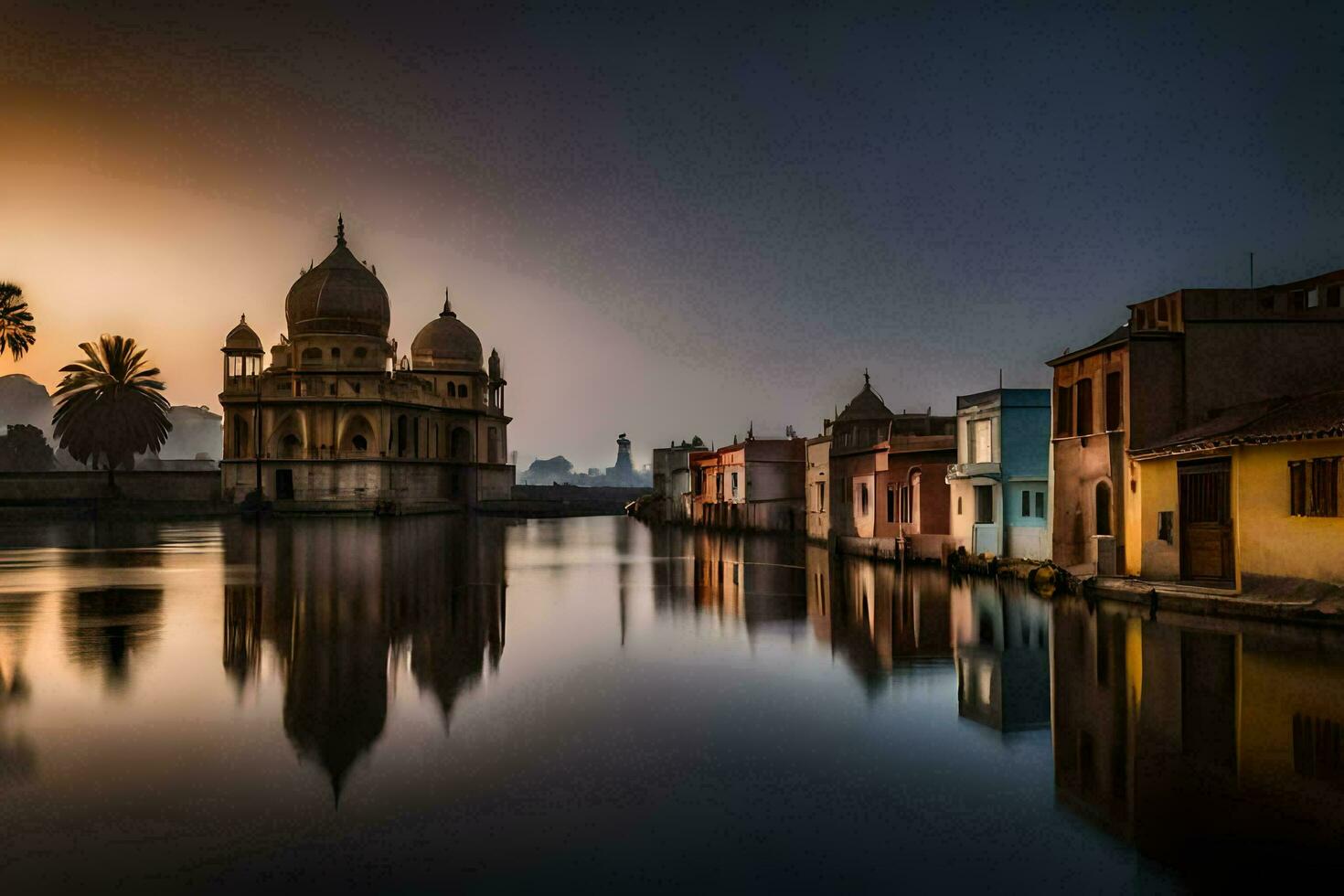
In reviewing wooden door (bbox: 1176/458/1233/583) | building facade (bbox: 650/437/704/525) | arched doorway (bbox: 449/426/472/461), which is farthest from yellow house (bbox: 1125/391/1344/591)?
arched doorway (bbox: 449/426/472/461)

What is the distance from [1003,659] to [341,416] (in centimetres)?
6740

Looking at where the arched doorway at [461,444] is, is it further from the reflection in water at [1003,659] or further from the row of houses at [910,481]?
the reflection in water at [1003,659]

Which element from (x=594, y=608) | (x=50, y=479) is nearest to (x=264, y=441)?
(x=50, y=479)

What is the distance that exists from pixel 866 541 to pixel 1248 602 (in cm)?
1861

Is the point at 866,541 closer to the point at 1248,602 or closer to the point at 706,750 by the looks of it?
the point at 1248,602

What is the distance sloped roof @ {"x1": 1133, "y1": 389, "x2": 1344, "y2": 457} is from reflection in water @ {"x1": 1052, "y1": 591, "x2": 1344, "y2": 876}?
13.1 feet

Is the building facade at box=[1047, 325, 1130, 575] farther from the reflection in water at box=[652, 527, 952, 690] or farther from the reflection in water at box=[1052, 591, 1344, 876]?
the reflection in water at box=[1052, 591, 1344, 876]

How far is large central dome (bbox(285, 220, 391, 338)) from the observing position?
80.6 meters

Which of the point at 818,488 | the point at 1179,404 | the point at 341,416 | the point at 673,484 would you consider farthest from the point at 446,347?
the point at 1179,404

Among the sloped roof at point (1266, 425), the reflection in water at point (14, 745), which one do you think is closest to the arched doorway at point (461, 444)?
the sloped roof at point (1266, 425)

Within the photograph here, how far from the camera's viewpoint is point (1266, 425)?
68.2ft

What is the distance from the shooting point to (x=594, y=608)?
72.1 ft

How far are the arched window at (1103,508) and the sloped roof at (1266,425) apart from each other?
1.78 metres

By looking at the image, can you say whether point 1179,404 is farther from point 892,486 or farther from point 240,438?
point 240,438
